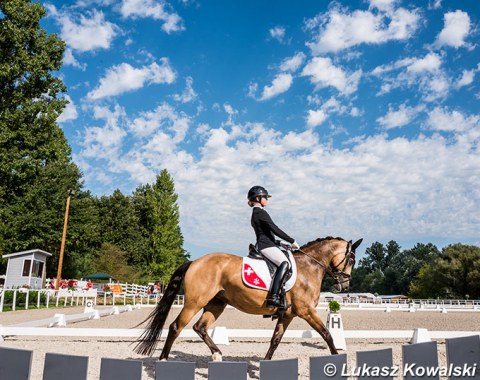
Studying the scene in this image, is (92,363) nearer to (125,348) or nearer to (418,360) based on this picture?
(125,348)

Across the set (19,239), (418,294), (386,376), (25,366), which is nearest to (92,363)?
(25,366)

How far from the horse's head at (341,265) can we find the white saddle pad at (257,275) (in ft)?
3.88

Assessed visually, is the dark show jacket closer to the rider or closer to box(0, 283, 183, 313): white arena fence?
the rider

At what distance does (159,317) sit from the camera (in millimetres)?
6203

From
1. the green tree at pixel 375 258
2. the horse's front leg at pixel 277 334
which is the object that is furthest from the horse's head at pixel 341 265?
the green tree at pixel 375 258

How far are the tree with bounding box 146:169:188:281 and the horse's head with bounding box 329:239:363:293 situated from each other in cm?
4444

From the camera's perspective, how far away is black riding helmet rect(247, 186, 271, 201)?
22.2ft

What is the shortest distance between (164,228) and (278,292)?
46.2 m

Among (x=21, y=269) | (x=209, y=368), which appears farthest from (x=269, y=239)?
(x=21, y=269)

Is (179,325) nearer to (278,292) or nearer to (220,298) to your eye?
(220,298)

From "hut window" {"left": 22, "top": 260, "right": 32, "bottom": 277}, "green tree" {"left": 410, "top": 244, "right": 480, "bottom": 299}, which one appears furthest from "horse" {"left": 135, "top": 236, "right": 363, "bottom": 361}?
"green tree" {"left": 410, "top": 244, "right": 480, "bottom": 299}

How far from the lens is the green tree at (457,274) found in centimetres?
6206

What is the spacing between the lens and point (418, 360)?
2271 mm

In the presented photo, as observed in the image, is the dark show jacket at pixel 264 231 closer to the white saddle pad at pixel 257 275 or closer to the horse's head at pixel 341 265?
the white saddle pad at pixel 257 275
